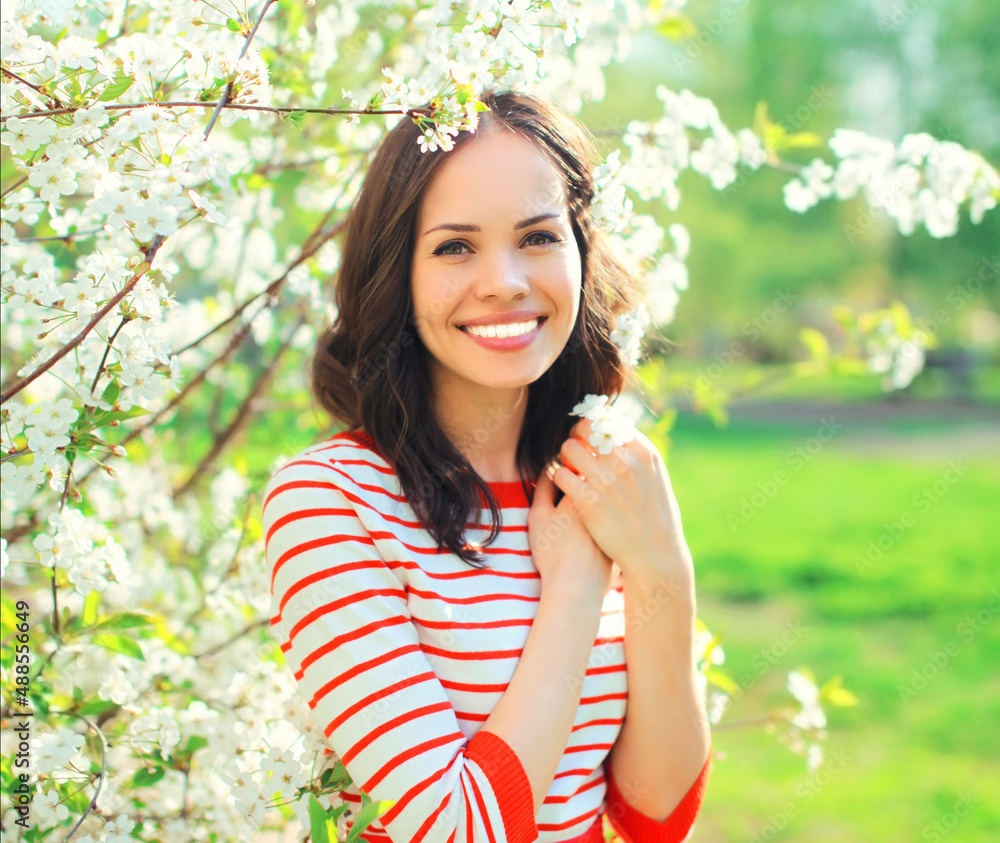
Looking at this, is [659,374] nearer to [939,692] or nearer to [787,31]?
[939,692]

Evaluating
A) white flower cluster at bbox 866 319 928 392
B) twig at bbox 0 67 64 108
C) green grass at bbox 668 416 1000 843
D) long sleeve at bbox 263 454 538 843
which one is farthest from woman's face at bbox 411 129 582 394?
green grass at bbox 668 416 1000 843

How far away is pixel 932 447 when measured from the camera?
1098cm

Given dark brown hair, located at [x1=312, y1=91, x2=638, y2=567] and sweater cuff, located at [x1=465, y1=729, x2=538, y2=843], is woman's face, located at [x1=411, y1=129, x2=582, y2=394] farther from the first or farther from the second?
sweater cuff, located at [x1=465, y1=729, x2=538, y2=843]

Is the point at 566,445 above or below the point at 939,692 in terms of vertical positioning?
below

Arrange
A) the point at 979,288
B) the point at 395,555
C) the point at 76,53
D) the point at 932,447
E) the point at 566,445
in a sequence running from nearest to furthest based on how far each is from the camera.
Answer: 1. the point at 76,53
2. the point at 395,555
3. the point at 566,445
4. the point at 932,447
5. the point at 979,288

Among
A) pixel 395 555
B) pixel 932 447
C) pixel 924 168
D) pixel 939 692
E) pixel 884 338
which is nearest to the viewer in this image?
pixel 395 555

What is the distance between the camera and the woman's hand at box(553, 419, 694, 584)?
→ 5.37ft

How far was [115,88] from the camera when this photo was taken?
4.29 ft

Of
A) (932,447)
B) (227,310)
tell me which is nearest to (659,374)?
(227,310)

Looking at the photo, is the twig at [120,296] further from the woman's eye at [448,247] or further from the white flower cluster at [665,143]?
the white flower cluster at [665,143]

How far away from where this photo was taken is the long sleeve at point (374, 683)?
131 centimetres

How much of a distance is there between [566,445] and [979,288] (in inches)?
671

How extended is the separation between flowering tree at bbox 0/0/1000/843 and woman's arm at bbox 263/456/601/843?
0.31 ft

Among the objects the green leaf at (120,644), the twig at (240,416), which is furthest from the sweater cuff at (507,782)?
the twig at (240,416)
